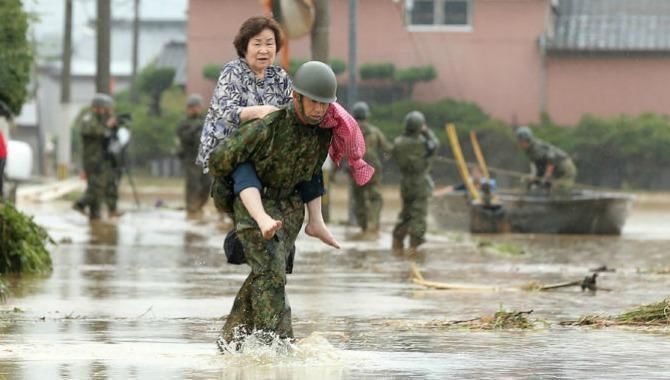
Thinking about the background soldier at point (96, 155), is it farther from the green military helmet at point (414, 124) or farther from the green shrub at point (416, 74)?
the green shrub at point (416, 74)

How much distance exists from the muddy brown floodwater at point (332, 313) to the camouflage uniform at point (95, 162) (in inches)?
133

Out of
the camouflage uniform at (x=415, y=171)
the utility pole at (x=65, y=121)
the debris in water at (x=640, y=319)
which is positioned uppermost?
the debris in water at (x=640, y=319)

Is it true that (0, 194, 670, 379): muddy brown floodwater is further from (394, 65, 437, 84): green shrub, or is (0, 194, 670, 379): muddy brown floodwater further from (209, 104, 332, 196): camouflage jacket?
(394, 65, 437, 84): green shrub

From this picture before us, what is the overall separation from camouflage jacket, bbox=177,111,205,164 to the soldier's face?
17.7 meters

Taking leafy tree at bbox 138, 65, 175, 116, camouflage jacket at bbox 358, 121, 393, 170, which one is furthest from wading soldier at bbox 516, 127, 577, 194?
leafy tree at bbox 138, 65, 175, 116

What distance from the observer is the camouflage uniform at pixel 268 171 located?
8.55 m

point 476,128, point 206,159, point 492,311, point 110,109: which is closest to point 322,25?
point 110,109

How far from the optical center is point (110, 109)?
24984 mm

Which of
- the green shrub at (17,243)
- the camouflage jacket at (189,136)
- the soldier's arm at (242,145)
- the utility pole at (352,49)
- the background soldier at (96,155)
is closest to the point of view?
the soldier's arm at (242,145)

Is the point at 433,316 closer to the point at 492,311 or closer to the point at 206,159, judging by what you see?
the point at 492,311

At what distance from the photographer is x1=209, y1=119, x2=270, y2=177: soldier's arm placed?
8531 mm

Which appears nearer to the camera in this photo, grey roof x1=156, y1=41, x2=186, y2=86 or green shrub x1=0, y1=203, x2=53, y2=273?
green shrub x1=0, y1=203, x2=53, y2=273

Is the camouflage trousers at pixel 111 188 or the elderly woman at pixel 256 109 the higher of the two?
the elderly woman at pixel 256 109

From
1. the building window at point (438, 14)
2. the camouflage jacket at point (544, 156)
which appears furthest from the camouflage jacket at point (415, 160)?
the building window at point (438, 14)
